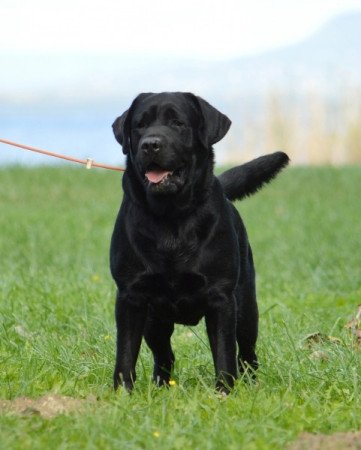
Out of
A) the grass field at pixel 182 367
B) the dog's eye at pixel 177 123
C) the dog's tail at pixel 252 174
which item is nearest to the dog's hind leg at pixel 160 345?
the grass field at pixel 182 367

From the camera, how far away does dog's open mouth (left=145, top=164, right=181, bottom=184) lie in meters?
4.20

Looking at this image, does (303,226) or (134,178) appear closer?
(134,178)

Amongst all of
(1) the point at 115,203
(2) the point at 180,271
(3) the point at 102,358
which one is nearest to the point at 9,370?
(3) the point at 102,358

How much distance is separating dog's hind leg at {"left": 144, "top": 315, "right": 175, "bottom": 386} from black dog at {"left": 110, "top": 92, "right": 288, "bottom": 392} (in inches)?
6.3

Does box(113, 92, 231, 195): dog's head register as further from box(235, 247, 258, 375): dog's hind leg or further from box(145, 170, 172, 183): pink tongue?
box(235, 247, 258, 375): dog's hind leg

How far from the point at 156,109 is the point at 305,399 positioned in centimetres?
156

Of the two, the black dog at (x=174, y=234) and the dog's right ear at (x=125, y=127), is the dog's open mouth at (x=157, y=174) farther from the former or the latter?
the dog's right ear at (x=125, y=127)

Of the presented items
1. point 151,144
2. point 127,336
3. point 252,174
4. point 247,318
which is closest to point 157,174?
point 151,144

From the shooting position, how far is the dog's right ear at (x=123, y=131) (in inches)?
174

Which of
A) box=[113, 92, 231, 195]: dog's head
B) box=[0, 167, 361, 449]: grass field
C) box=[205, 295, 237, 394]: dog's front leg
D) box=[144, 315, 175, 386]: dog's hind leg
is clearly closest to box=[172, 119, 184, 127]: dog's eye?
box=[113, 92, 231, 195]: dog's head

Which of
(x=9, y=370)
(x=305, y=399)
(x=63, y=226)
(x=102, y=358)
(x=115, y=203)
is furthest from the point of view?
(x=115, y=203)

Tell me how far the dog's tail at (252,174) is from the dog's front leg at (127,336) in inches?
51.0

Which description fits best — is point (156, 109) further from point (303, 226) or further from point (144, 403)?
point (303, 226)

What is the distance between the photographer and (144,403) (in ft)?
13.7
